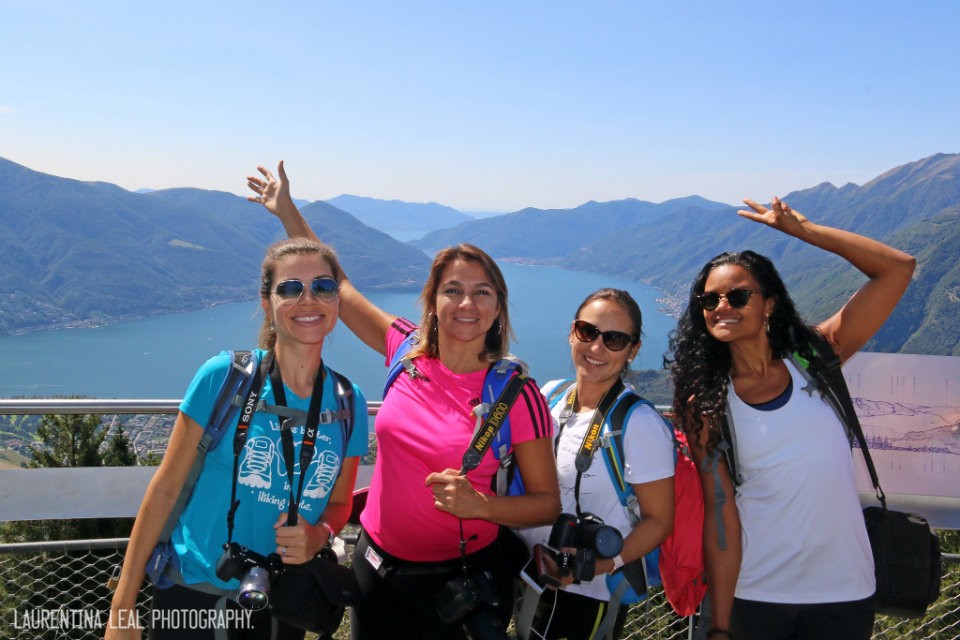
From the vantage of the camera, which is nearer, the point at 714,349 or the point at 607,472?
the point at 607,472

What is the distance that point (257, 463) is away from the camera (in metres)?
2.10

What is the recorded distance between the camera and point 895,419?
10.8 ft

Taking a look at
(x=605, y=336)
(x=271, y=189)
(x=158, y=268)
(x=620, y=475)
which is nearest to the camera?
(x=620, y=475)

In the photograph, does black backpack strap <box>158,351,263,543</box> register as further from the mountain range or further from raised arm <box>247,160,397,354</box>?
the mountain range

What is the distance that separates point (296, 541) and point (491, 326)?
3.18 ft

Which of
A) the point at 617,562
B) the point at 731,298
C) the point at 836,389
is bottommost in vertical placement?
the point at 617,562

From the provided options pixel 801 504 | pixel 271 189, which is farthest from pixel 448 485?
pixel 271 189

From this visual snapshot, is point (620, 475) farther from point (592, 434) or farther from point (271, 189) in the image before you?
point (271, 189)

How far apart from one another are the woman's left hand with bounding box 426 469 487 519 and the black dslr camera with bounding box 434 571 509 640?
0.78ft

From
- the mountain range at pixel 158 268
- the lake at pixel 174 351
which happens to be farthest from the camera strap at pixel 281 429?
the mountain range at pixel 158 268

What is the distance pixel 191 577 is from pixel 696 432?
1.73 meters

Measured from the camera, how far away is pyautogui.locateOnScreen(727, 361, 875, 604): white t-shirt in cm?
233

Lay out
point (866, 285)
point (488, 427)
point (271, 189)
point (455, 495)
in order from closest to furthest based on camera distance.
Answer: point (455, 495) < point (488, 427) < point (866, 285) < point (271, 189)

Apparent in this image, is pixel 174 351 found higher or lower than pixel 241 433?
lower
